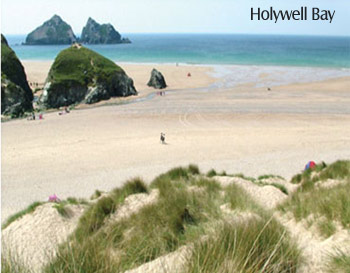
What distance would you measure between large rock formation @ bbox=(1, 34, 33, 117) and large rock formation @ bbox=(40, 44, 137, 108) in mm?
2413

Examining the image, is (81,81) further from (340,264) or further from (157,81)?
(340,264)

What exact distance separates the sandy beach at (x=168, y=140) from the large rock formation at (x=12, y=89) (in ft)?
13.4

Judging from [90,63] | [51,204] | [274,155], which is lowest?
[274,155]

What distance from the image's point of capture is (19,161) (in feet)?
57.3

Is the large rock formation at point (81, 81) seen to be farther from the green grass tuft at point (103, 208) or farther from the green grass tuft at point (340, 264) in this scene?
the green grass tuft at point (340, 264)

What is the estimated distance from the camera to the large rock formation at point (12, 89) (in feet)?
103

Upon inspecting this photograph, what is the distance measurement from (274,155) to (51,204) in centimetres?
1252

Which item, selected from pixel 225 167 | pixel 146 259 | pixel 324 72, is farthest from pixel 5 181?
pixel 324 72

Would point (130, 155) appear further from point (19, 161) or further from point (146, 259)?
point (146, 259)

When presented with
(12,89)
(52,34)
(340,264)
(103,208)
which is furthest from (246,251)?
(52,34)

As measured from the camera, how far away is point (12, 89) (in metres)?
32.5

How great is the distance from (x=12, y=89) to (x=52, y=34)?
175178 millimetres

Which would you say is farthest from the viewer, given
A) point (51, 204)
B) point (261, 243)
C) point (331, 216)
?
point (51, 204)

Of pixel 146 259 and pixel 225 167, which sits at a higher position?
pixel 146 259
